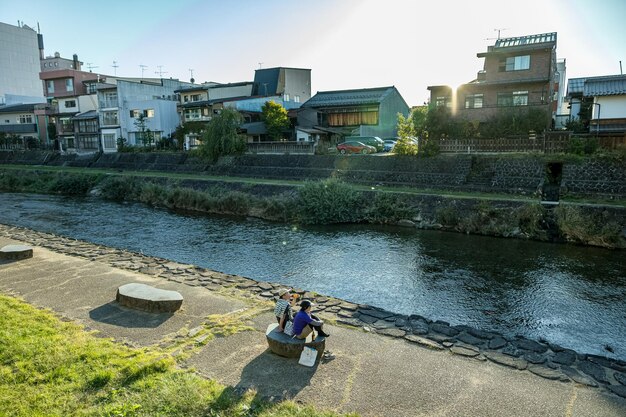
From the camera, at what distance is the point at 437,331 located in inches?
→ 434

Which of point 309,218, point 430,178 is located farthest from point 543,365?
point 430,178

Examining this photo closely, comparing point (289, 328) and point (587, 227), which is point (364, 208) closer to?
point (587, 227)

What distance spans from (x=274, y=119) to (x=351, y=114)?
34.0ft

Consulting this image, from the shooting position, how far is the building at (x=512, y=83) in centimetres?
3497

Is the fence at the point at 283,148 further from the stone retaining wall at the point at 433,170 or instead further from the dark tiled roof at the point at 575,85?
the dark tiled roof at the point at 575,85

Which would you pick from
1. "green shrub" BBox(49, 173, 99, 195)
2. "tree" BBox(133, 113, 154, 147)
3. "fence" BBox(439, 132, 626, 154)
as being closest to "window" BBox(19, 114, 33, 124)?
"tree" BBox(133, 113, 154, 147)

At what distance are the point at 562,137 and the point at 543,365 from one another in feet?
79.6

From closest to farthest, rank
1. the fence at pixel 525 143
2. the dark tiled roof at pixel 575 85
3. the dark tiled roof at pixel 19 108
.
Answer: the fence at pixel 525 143 < the dark tiled roof at pixel 575 85 < the dark tiled roof at pixel 19 108

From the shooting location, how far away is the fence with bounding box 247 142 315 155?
4138cm

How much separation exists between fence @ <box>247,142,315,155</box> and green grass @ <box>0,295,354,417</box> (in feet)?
111

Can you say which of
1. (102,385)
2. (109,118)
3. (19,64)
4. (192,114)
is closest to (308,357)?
Answer: (102,385)

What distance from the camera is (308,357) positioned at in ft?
26.7

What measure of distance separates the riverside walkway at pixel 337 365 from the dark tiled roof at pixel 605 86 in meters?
31.9

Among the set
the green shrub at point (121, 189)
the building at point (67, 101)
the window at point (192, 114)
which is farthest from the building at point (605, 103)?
the building at point (67, 101)
